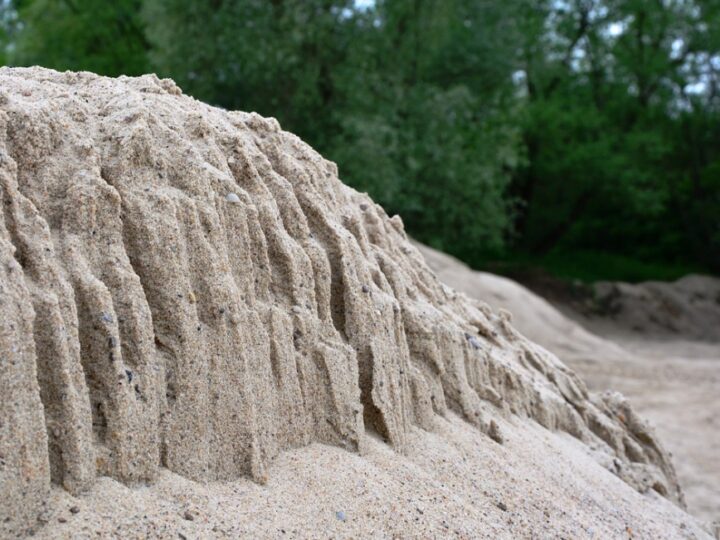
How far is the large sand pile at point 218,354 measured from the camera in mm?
2518

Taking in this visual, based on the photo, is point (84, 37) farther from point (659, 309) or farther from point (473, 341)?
point (473, 341)

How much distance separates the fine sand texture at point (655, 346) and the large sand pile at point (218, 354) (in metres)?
3.24

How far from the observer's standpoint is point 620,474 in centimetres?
486

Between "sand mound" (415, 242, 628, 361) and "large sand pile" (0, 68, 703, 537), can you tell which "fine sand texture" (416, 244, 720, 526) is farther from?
"large sand pile" (0, 68, 703, 537)

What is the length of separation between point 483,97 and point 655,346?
6.44 meters

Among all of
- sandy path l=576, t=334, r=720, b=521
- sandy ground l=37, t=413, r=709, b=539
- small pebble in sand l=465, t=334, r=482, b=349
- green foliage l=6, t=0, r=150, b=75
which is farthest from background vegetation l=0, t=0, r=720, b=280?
sandy ground l=37, t=413, r=709, b=539

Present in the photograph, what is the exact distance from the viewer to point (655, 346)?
653 inches

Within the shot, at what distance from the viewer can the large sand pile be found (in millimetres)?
2518

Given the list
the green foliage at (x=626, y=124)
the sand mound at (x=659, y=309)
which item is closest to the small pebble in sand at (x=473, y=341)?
the sand mound at (x=659, y=309)

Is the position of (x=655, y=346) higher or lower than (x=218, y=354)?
lower

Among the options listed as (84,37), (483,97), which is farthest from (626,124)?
(84,37)

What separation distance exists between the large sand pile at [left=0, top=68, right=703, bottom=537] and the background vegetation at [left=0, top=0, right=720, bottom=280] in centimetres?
1145

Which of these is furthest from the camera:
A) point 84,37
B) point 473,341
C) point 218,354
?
point 84,37

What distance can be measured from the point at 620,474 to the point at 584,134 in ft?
59.8
